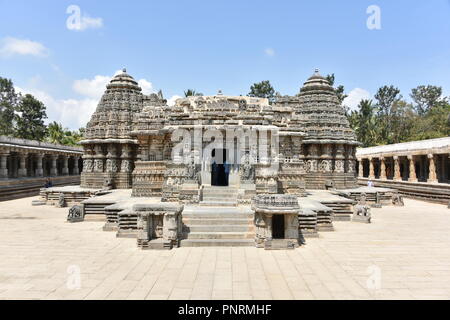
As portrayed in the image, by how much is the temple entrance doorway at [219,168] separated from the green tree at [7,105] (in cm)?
4349

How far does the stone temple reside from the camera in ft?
32.0

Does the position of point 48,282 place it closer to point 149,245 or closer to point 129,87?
point 149,245

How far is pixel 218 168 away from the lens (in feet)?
56.8

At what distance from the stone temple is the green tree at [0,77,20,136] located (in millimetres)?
31883

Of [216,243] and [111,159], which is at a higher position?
[111,159]

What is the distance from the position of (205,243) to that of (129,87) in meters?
19.0

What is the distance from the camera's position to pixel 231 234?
32.4 ft

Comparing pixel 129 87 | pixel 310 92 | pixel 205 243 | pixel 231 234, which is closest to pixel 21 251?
pixel 205 243

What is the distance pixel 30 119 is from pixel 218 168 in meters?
41.8

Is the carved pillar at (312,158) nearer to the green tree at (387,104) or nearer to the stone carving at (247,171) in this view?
the stone carving at (247,171)

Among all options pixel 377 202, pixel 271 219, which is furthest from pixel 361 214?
pixel 271 219

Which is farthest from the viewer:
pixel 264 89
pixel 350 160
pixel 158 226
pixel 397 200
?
pixel 264 89

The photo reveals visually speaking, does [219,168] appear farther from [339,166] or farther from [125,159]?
[339,166]

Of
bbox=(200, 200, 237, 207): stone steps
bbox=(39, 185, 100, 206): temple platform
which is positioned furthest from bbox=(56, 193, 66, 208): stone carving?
bbox=(200, 200, 237, 207): stone steps
